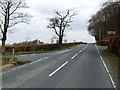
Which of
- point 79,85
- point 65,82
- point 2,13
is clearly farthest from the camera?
point 2,13

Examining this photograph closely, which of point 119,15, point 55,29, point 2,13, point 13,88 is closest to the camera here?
point 13,88

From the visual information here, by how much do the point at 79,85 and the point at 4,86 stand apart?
11.2ft

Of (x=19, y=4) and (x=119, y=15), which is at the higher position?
(x=19, y=4)

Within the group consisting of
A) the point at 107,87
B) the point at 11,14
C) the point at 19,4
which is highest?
the point at 19,4

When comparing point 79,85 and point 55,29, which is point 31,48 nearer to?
point 55,29

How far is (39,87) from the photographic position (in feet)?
21.4

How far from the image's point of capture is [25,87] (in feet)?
21.4

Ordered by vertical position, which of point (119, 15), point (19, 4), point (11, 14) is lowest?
point (119, 15)

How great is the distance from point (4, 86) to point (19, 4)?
77.3 feet

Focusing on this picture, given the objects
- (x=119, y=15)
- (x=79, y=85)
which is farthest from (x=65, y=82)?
(x=119, y=15)

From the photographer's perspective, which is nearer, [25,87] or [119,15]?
[25,87]

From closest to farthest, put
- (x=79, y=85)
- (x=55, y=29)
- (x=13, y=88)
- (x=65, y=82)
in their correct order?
(x=13, y=88) < (x=79, y=85) < (x=65, y=82) < (x=55, y=29)

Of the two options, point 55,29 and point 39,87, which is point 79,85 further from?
point 55,29

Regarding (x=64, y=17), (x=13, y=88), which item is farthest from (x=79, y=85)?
(x=64, y=17)
